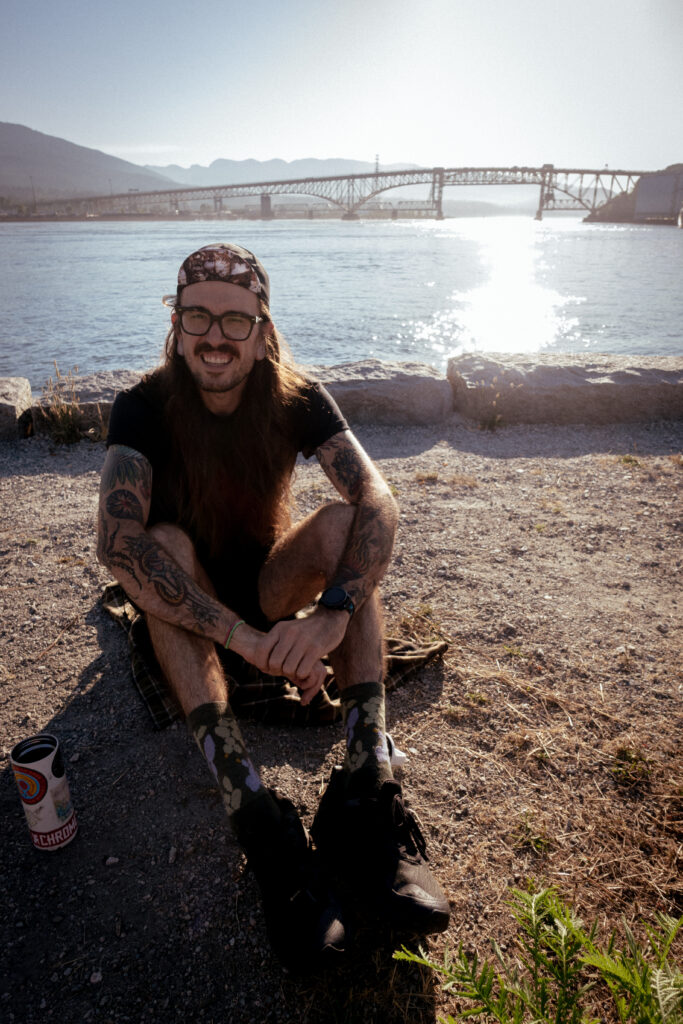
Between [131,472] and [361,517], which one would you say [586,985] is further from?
[131,472]

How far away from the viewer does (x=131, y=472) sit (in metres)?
2.32

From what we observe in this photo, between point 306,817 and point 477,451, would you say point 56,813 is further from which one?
point 477,451

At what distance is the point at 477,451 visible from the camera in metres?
6.02

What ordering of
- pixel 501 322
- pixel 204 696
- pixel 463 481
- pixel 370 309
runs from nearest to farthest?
pixel 204 696 < pixel 463 481 < pixel 501 322 < pixel 370 309

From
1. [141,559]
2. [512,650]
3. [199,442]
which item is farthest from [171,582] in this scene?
[512,650]

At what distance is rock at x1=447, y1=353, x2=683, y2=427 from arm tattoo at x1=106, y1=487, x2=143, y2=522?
5013mm

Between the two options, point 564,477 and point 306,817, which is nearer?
point 306,817

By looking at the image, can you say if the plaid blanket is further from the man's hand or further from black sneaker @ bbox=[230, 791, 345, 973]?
black sneaker @ bbox=[230, 791, 345, 973]

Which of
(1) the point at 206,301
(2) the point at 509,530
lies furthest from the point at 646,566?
(1) the point at 206,301

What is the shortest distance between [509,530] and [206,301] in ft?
8.86

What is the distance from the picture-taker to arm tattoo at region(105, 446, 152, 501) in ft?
7.55

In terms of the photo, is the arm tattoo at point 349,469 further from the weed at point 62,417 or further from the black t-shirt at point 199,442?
the weed at point 62,417

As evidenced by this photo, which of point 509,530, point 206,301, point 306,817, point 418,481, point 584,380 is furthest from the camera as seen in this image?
point 584,380

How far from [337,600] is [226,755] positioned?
619 millimetres
